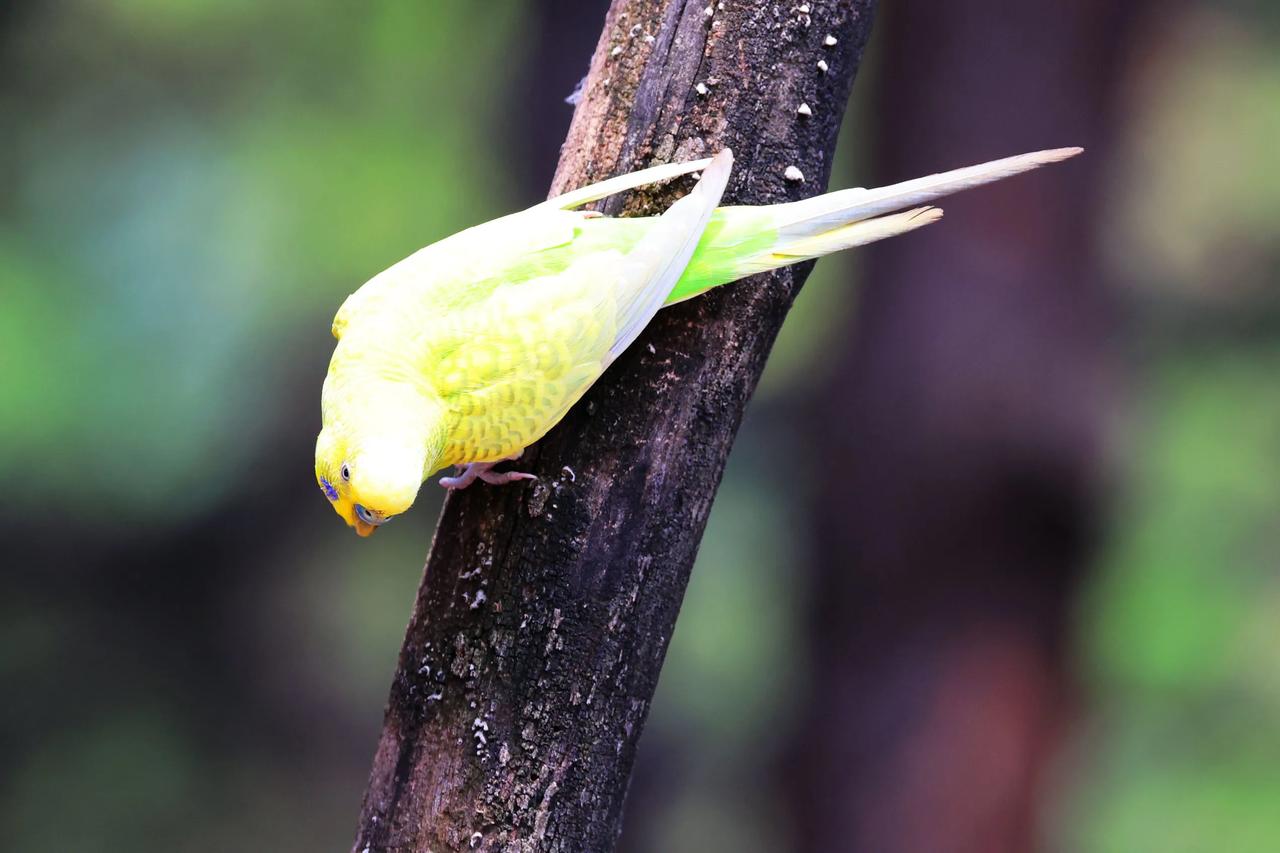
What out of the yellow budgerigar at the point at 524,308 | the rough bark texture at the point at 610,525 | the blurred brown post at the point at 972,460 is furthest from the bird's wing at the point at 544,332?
the blurred brown post at the point at 972,460

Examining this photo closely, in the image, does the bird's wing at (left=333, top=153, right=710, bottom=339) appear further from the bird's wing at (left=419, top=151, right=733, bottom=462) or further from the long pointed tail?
the long pointed tail

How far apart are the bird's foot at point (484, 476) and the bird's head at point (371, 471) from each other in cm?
15

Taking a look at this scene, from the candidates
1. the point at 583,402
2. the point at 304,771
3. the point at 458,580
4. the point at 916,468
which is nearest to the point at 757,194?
the point at 583,402

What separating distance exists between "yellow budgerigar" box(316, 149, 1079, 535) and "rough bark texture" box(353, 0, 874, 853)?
0.08 metres

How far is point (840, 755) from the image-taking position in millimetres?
3559

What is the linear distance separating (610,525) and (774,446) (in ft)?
12.3

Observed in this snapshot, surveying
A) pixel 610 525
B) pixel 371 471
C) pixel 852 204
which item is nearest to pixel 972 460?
pixel 852 204

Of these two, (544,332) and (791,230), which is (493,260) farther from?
(791,230)

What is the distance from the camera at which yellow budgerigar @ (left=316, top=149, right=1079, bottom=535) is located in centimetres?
162

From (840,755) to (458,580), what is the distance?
232 centimetres

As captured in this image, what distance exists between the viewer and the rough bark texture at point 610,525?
5.34 ft

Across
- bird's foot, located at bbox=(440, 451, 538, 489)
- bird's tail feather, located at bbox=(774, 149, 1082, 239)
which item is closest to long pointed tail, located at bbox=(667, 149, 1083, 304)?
bird's tail feather, located at bbox=(774, 149, 1082, 239)

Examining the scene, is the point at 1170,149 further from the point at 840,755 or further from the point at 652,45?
the point at 652,45

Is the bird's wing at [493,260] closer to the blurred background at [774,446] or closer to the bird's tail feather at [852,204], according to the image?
the bird's tail feather at [852,204]
